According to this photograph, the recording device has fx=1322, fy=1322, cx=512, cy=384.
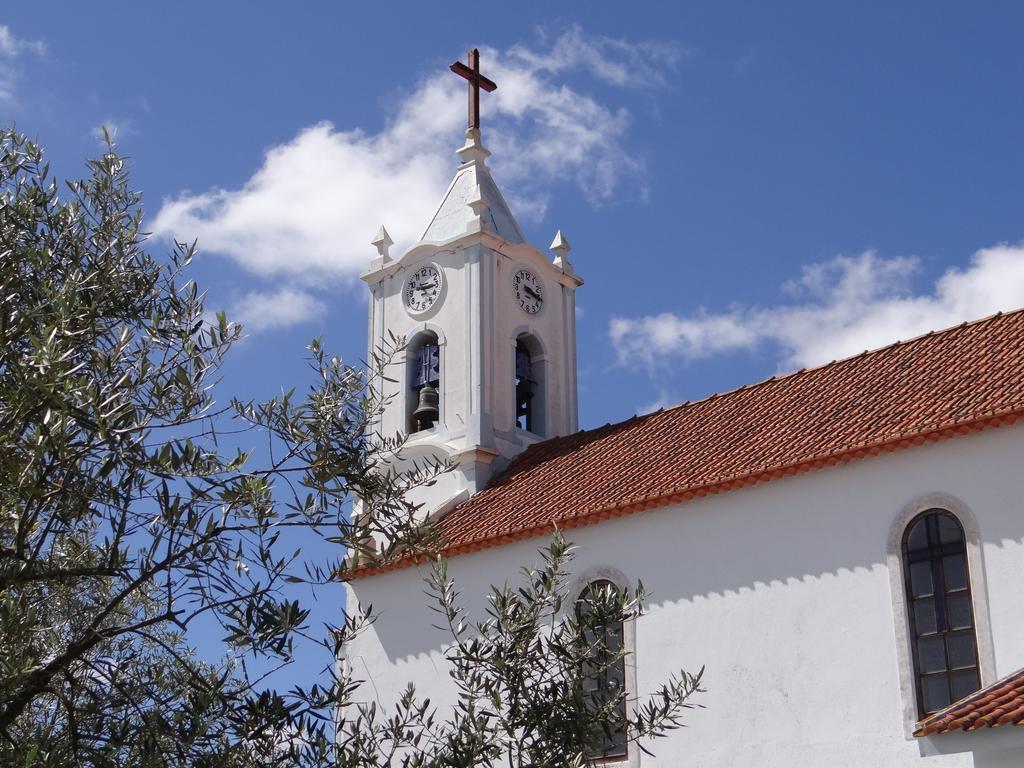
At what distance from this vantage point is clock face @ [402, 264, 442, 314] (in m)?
22.1

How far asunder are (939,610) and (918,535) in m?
0.81

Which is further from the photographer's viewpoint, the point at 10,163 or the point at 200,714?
the point at 10,163

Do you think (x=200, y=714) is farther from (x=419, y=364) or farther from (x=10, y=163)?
(x=419, y=364)

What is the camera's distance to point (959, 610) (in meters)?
12.7

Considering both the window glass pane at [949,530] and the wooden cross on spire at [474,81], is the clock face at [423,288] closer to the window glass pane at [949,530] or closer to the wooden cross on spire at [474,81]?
the wooden cross on spire at [474,81]

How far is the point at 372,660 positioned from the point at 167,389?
11757 mm

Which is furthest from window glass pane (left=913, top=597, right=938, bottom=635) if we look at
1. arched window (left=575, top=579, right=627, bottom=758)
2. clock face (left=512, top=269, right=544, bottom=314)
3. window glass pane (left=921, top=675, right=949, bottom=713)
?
clock face (left=512, top=269, right=544, bottom=314)

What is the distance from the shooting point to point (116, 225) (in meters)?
7.26

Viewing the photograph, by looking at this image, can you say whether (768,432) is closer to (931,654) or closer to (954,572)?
(954,572)

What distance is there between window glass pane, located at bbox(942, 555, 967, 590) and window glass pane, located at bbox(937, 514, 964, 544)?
177 mm

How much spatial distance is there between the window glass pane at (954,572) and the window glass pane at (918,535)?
0.30 m

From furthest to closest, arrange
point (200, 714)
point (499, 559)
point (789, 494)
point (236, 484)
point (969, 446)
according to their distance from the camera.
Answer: point (499, 559) < point (789, 494) < point (969, 446) < point (236, 484) < point (200, 714)

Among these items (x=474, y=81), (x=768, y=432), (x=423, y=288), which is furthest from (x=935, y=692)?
(x=474, y=81)

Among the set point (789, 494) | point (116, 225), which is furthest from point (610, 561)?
point (116, 225)
